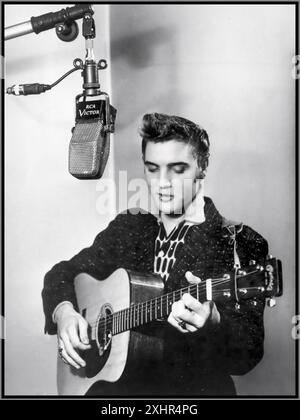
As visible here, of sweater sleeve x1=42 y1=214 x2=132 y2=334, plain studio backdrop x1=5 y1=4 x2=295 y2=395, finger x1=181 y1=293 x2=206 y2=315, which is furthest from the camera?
sweater sleeve x1=42 y1=214 x2=132 y2=334

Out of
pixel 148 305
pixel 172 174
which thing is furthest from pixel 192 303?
pixel 172 174

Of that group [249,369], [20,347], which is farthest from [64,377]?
[249,369]

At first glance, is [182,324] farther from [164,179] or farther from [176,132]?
[176,132]

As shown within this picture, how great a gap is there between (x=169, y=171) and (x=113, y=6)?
0.55 meters

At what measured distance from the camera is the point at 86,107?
58.8 inches

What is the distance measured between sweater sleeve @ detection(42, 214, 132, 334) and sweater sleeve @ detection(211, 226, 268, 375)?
1.19 feet

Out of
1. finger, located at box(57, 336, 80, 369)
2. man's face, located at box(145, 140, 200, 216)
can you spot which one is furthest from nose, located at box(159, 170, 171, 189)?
finger, located at box(57, 336, 80, 369)

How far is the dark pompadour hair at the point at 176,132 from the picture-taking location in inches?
62.3

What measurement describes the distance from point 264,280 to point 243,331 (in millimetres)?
252

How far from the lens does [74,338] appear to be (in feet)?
5.42

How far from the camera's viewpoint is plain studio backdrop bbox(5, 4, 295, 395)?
156cm

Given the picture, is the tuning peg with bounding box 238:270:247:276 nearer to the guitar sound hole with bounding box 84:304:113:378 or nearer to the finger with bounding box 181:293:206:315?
the finger with bounding box 181:293:206:315

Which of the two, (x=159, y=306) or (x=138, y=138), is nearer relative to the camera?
(x=159, y=306)

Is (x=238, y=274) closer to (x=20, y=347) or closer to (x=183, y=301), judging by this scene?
(x=183, y=301)
